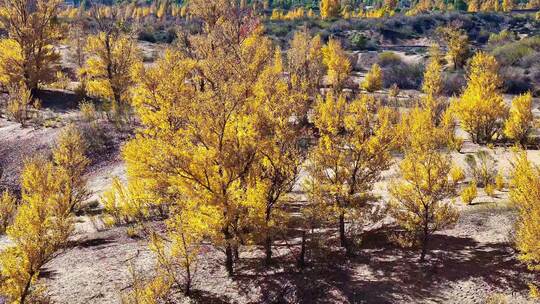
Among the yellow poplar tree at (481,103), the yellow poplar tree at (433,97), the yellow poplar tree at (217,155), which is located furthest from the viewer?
the yellow poplar tree at (433,97)

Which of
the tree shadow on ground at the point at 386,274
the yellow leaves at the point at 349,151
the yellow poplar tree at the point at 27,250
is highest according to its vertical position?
the yellow leaves at the point at 349,151

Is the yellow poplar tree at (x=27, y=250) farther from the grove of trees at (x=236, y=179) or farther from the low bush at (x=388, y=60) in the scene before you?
the low bush at (x=388, y=60)

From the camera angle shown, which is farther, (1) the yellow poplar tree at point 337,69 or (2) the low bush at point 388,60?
(2) the low bush at point 388,60

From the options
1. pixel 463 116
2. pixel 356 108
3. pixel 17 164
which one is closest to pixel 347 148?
pixel 356 108

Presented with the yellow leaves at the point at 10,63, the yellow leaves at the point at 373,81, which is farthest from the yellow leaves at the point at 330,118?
the yellow leaves at the point at 373,81

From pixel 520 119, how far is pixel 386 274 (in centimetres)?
1780

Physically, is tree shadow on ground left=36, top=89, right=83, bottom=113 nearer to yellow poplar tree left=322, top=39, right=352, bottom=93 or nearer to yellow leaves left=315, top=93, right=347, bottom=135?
yellow poplar tree left=322, top=39, right=352, bottom=93

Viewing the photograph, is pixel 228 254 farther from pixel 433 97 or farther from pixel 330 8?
pixel 330 8

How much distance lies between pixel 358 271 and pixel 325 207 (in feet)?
7.28

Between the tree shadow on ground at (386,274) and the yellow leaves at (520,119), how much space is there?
14049 mm

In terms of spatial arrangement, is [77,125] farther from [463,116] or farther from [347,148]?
[463,116]

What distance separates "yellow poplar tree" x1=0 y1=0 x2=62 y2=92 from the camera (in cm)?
3381

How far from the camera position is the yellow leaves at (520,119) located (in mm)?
26859

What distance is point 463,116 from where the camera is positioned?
2933cm
